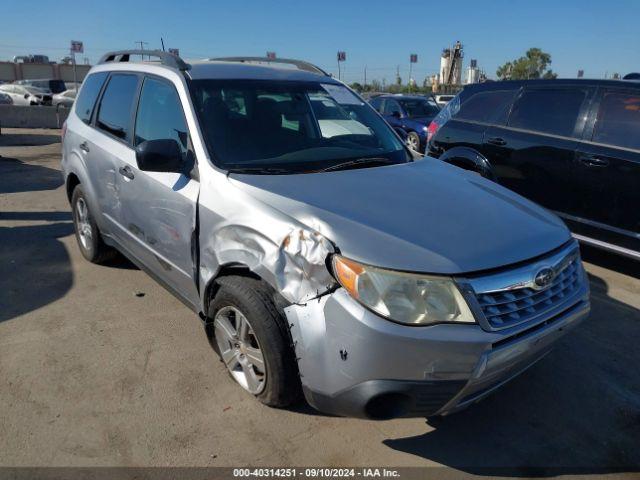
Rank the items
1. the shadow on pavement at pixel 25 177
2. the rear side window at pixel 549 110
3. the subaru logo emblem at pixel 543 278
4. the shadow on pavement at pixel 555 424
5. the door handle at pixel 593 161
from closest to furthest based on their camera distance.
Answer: the subaru logo emblem at pixel 543 278, the shadow on pavement at pixel 555 424, the door handle at pixel 593 161, the rear side window at pixel 549 110, the shadow on pavement at pixel 25 177

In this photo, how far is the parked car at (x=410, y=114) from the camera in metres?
13.2

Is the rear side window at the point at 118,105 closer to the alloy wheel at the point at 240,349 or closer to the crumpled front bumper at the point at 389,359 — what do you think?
the alloy wheel at the point at 240,349

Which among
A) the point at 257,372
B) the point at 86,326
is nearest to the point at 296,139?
the point at 257,372

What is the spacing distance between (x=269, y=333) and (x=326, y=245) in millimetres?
534

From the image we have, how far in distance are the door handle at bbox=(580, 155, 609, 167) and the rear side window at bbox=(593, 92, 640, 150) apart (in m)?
0.19

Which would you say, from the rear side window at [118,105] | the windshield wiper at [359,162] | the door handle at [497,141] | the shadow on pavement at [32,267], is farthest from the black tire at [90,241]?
the door handle at [497,141]

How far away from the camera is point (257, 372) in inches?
109

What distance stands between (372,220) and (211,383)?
147 cm

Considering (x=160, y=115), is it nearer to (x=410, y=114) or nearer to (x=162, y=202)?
(x=162, y=202)

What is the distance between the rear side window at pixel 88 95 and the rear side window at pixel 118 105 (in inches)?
9.3

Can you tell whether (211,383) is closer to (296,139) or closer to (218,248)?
(218,248)

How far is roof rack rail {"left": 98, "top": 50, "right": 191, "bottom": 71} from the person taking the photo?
3.42m

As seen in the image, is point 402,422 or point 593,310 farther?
point 593,310

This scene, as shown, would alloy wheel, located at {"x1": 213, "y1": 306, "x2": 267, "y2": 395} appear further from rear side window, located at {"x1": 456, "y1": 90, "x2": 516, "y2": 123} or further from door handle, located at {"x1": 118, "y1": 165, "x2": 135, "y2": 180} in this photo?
rear side window, located at {"x1": 456, "y1": 90, "x2": 516, "y2": 123}
